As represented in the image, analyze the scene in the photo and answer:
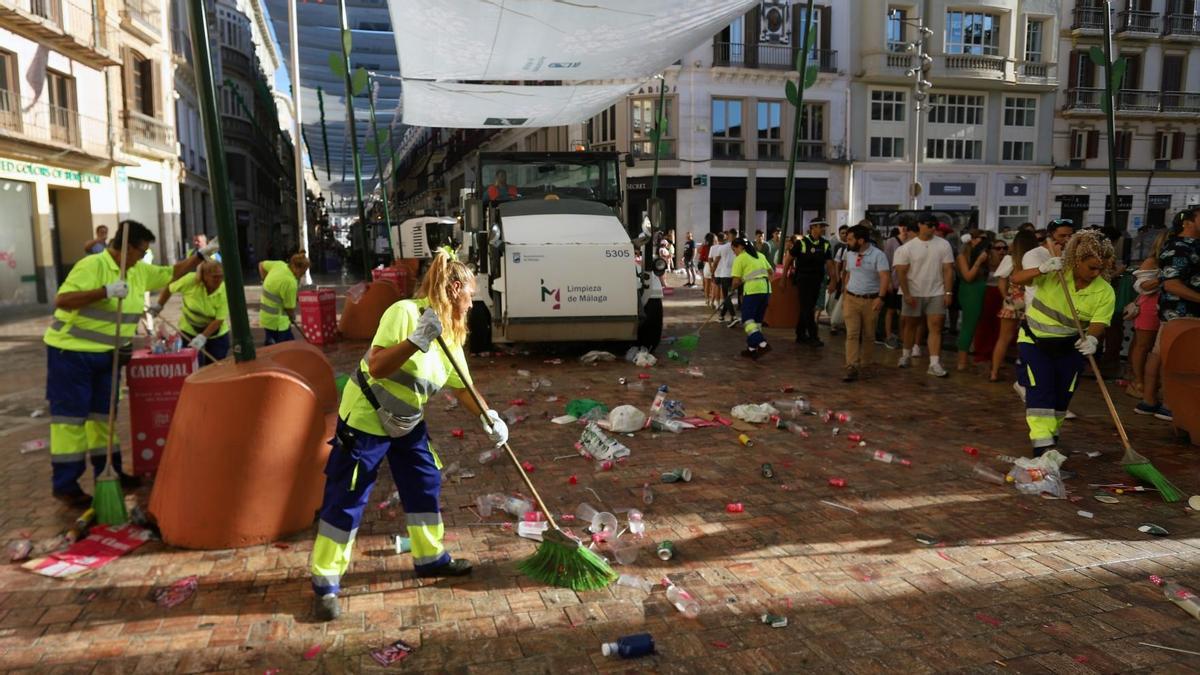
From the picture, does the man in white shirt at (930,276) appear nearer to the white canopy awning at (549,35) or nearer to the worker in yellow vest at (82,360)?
the white canopy awning at (549,35)

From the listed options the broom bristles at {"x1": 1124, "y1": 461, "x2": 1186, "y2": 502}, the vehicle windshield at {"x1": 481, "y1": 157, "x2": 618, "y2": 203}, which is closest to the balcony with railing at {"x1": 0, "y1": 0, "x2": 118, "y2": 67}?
the vehicle windshield at {"x1": 481, "y1": 157, "x2": 618, "y2": 203}

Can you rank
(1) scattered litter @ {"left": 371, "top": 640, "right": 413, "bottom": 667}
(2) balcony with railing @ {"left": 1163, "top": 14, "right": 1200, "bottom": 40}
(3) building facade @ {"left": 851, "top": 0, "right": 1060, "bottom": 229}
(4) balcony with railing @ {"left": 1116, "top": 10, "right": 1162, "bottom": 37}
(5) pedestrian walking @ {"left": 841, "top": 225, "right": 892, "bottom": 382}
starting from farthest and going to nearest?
(2) balcony with railing @ {"left": 1163, "top": 14, "right": 1200, "bottom": 40} < (4) balcony with railing @ {"left": 1116, "top": 10, "right": 1162, "bottom": 37} < (3) building facade @ {"left": 851, "top": 0, "right": 1060, "bottom": 229} < (5) pedestrian walking @ {"left": 841, "top": 225, "right": 892, "bottom": 382} < (1) scattered litter @ {"left": 371, "top": 640, "right": 413, "bottom": 667}

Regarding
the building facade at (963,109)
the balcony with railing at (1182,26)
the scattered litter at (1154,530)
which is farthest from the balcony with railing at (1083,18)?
the scattered litter at (1154,530)

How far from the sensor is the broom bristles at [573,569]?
3980 millimetres

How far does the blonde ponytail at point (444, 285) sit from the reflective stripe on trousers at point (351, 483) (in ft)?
1.76

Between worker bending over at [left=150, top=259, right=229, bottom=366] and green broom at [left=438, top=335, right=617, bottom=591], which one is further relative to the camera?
worker bending over at [left=150, top=259, right=229, bottom=366]

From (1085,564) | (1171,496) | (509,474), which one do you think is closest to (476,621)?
(509,474)

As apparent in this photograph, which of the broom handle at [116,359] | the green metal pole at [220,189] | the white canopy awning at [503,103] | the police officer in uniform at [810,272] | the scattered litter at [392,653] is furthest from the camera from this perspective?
the police officer in uniform at [810,272]

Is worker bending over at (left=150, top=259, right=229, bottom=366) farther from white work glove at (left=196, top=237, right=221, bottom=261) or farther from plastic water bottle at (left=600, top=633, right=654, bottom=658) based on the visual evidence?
plastic water bottle at (left=600, top=633, right=654, bottom=658)

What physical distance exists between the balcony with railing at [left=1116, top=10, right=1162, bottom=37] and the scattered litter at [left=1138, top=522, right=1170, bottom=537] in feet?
133

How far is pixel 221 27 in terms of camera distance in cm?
4016

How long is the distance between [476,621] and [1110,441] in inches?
220

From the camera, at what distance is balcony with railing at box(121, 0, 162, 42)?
81.0 ft

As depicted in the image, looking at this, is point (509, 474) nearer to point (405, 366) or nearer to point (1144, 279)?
point (405, 366)
